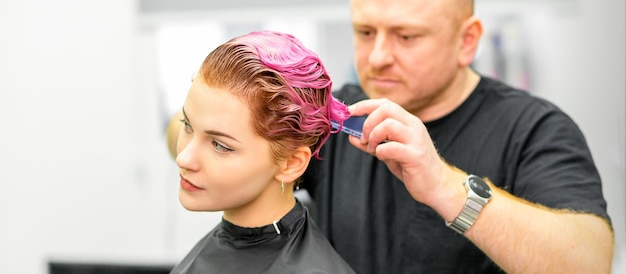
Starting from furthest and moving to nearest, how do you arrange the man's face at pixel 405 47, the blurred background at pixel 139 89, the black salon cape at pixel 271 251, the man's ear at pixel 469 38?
1. the blurred background at pixel 139 89
2. the man's ear at pixel 469 38
3. the man's face at pixel 405 47
4. the black salon cape at pixel 271 251

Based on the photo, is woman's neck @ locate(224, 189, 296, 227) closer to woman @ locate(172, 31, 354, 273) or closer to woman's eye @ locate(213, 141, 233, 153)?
woman @ locate(172, 31, 354, 273)

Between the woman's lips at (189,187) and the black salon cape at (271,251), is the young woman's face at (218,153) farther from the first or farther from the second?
the black salon cape at (271,251)

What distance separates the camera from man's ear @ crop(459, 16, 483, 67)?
75.3 inches

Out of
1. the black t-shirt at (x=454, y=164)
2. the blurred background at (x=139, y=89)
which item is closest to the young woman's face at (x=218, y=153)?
the black t-shirt at (x=454, y=164)

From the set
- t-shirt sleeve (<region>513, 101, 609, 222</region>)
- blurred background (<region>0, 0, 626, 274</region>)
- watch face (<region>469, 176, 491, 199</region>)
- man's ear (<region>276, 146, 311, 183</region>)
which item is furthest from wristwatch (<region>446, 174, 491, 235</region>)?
blurred background (<region>0, 0, 626, 274</region>)

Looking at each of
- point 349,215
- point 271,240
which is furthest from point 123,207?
point 271,240

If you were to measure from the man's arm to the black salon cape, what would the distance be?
0.21m

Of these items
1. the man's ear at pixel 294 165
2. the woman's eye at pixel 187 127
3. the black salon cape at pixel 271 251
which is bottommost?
the black salon cape at pixel 271 251

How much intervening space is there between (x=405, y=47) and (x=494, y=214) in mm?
494

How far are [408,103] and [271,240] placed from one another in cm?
59

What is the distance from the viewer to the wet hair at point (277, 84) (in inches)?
51.4

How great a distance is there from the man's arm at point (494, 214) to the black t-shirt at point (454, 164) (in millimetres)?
106

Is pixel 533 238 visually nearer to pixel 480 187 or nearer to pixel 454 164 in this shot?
pixel 480 187

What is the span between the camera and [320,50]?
3.34m
